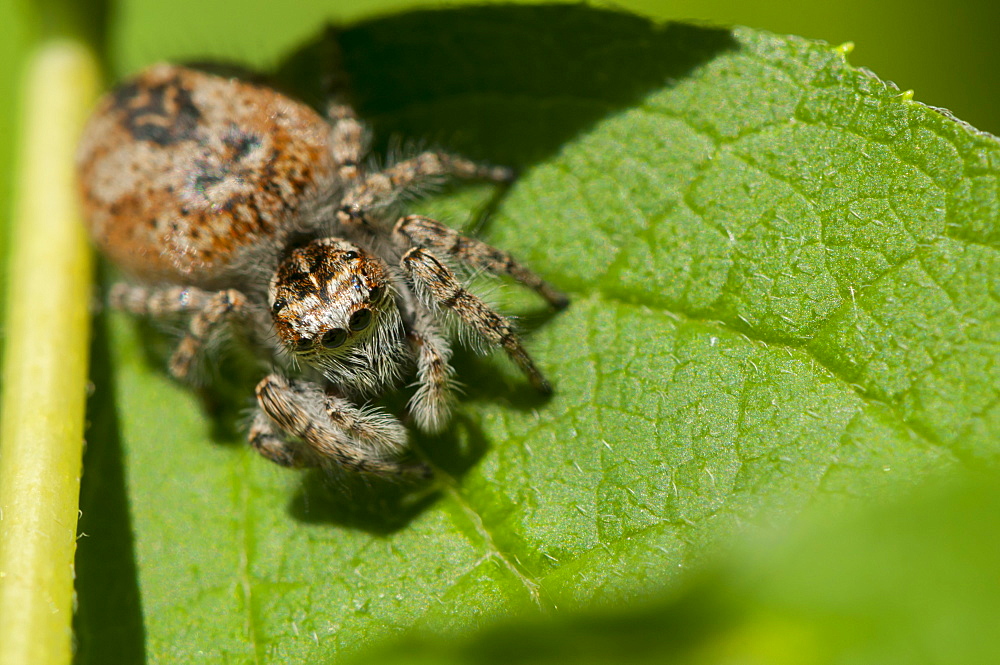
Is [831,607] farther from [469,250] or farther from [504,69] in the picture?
[504,69]

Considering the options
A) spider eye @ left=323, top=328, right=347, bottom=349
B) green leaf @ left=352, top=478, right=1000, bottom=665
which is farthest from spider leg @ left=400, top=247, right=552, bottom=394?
green leaf @ left=352, top=478, right=1000, bottom=665

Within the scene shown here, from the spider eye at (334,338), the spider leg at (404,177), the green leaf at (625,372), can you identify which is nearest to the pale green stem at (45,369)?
the green leaf at (625,372)

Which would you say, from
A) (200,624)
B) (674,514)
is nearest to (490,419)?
(674,514)

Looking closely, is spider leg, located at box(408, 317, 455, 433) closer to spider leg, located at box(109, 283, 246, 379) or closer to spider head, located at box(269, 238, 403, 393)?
spider head, located at box(269, 238, 403, 393)

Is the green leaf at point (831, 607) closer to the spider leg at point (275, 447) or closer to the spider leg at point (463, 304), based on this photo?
the spider leg at point (463, 304)

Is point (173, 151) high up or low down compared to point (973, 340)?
down

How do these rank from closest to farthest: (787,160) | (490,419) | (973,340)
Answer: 1. (973,340)
2. (787,160)
3. (490,419)

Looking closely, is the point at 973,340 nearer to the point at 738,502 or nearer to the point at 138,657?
the point at 738,502
